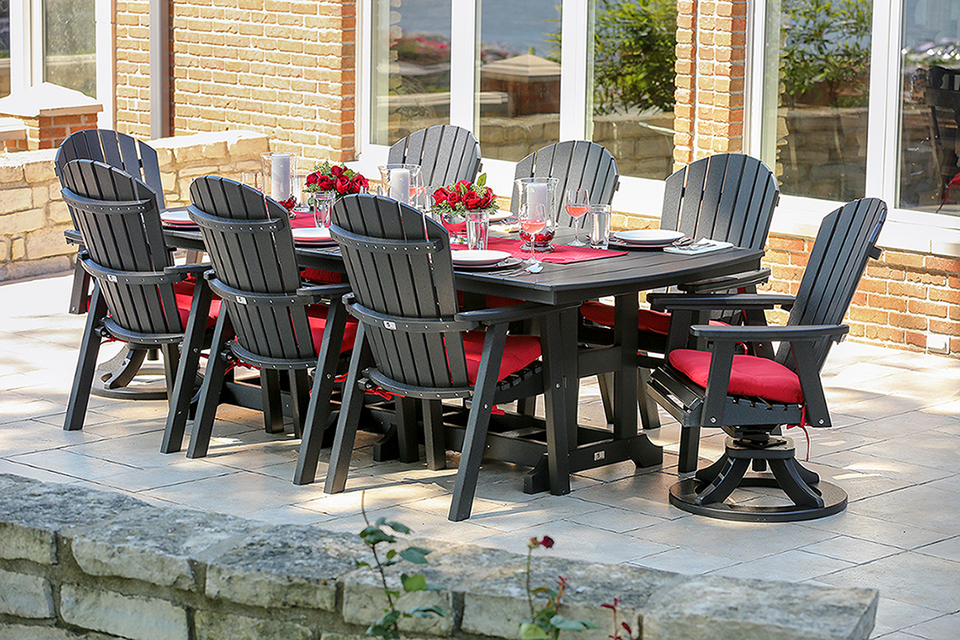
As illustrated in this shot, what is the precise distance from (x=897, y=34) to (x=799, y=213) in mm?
983

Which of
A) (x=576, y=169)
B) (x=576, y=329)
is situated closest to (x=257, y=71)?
(x=576, y=169)

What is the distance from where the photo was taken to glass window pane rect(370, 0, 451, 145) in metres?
9.02

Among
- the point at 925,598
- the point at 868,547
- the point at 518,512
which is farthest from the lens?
the point at 518,512

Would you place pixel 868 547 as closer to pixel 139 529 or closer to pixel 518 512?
pixel 518 512

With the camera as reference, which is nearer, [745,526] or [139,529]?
[139,529]

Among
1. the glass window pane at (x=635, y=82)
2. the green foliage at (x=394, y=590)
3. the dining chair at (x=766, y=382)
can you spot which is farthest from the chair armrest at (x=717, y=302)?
the glass window pane at (x=635, y=82)

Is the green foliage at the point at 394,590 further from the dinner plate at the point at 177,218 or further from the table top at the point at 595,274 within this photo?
the dinner plate at the point at 177,218

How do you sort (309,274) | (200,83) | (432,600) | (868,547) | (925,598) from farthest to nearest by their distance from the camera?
(200,83), (309,274), (868,547), (925,598), (432,600)

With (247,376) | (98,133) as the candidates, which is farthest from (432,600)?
(98,133)

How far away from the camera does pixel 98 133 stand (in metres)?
6.89

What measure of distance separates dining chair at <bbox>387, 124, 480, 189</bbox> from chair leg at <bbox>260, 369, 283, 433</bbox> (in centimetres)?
165

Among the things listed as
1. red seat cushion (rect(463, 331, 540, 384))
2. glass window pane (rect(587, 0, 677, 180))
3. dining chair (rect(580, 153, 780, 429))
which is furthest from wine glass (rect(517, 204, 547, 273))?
glass window pane (rect(587, 0, 677, 180))

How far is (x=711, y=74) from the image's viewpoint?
7547mm

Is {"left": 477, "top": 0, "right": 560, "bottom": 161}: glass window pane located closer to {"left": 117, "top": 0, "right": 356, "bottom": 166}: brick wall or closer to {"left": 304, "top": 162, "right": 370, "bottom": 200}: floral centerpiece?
{"left": 117, "top": 0, "right": 356, "bottom": 166}: brick wall
